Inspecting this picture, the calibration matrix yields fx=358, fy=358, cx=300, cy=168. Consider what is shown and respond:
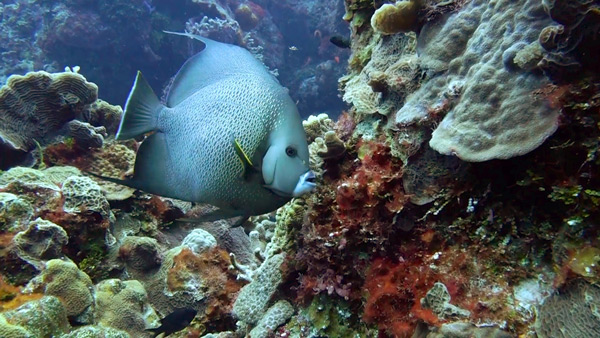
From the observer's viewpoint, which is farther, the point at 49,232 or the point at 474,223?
the point at 49,232

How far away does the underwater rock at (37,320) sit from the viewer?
7.89 feet

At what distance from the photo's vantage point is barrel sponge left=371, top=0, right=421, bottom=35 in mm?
2861

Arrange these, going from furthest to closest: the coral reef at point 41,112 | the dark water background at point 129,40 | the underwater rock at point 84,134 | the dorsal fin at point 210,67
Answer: the dark water background at point 129,40 < the underwater rock at point 84,134 < the coral reef at point 41,112 < the dorsal fin at point 210,67

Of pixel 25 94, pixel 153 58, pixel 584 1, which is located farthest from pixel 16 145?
pixel 153 58

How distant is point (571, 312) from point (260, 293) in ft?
7.40

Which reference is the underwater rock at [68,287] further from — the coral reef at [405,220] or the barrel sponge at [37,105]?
the barrel sponge at [37,105]

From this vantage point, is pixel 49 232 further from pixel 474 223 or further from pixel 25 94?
pixel 474 223

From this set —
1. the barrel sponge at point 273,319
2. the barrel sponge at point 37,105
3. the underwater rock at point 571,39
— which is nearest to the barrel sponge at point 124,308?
the barrel sponge at point 273,319

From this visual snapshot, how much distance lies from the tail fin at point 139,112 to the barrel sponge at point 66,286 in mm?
1973

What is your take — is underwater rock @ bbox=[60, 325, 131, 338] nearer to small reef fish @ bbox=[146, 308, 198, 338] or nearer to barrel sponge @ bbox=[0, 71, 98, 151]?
small reef fish @ bbox=[146, 308, 198, 338]

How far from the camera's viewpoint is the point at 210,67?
6.76 feet

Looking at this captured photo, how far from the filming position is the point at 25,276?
308cm

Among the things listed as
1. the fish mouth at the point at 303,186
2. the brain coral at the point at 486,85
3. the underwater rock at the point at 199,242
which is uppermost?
the brain coral at the point at 486,85

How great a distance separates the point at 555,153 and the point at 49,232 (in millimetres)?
4084
